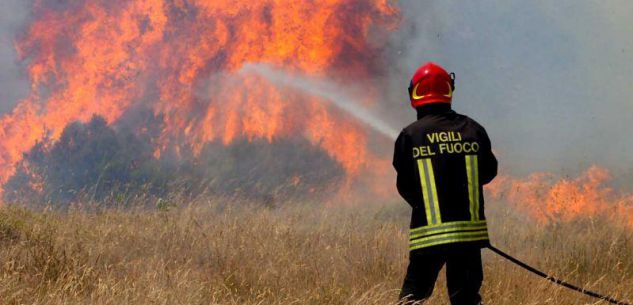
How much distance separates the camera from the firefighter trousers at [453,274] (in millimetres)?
3771

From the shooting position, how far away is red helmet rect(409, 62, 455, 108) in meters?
3.84

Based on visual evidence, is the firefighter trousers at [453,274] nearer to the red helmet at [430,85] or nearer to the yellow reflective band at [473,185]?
the yellow reflective band at [473,185]

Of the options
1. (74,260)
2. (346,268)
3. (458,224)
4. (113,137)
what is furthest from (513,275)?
(113,137)

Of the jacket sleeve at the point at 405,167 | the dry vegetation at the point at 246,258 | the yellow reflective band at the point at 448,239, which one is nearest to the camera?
the yellow reflective band at the point at 448,239

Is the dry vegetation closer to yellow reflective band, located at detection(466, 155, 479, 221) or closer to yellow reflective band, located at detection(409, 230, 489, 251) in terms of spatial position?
yellow reflective band, located at detection(409, 230, 489, 251)

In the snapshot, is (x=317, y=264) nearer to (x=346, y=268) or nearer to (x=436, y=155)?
A: (x=346, y=268)

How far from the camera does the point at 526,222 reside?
900cm

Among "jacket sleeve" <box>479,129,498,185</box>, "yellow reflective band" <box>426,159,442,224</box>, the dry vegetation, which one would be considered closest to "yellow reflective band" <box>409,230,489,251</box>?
"yellow reflective band" <box>426,159,442,224</box>

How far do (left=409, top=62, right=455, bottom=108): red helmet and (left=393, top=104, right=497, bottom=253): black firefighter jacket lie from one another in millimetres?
117

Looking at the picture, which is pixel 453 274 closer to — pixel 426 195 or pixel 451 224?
pixel 451 224

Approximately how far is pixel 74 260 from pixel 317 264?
2366 millimetres

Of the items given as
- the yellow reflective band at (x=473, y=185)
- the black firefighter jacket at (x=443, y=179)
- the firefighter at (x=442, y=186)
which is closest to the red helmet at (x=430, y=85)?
the firefighter at (x=442, y=186)

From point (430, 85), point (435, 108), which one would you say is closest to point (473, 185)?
point (435, 108)

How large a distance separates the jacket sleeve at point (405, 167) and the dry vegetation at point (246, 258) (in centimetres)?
88
